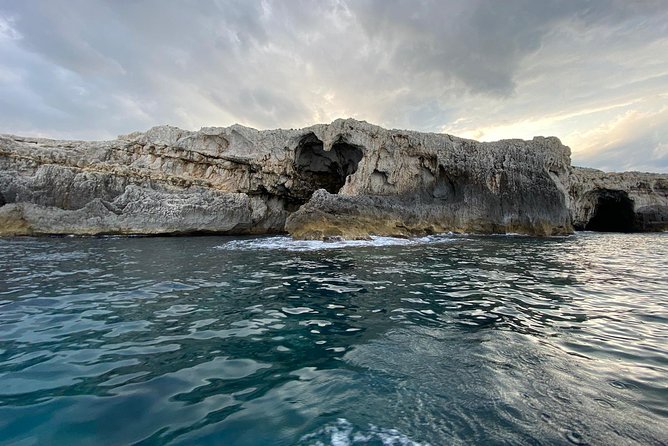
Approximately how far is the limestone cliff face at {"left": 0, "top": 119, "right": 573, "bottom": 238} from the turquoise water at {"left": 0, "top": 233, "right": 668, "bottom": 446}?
13.7 meters

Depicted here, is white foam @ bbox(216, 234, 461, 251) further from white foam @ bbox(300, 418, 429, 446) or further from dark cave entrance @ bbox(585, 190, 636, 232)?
dark cave entrance @ bbox(585, 190, 636, 232)

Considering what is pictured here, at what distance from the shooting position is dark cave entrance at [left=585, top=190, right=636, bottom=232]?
1526 inches

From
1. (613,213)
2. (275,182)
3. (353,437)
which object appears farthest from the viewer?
(613,213)

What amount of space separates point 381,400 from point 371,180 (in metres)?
23.0

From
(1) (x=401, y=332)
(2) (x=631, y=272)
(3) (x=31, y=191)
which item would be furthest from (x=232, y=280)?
(3) (x=31, y=191)

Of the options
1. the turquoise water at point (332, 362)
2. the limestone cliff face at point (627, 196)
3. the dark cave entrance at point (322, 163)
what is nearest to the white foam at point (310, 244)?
the turquoise water at point (332, 362)

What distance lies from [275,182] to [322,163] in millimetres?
4906

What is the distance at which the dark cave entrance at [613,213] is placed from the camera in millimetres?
38750

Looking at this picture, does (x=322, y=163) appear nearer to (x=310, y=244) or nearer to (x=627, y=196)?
(x=310, y=244)

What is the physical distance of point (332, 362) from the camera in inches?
156

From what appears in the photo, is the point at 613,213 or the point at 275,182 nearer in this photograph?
the point at 275,182

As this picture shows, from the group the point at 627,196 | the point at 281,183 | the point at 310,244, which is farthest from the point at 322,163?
the point at 627,196

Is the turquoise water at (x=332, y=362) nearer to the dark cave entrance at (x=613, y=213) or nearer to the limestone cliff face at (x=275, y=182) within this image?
the limestone cliff face at (x=275, y=182)

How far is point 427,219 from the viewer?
24844 mm
